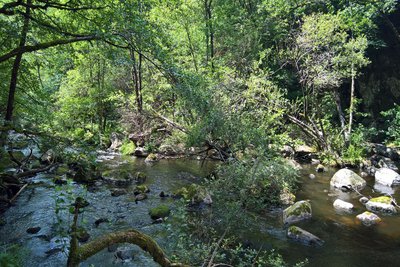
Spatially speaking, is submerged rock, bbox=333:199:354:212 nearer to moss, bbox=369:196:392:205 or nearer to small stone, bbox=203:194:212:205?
moss, bbox=369:196:392:205

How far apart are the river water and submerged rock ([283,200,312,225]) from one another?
24cm

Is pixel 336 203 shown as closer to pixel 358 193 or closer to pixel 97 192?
pixel 358 193

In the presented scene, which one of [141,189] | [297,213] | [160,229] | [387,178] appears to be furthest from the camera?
[387,178]

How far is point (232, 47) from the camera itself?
2136 centimetres

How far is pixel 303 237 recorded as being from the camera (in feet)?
28.6

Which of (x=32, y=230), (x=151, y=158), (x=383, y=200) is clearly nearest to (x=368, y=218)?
(x=383, y=200)

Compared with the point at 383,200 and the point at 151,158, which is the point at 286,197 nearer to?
the point at 383,200

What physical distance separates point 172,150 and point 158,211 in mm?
7011

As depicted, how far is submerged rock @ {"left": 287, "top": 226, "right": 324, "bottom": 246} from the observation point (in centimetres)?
862

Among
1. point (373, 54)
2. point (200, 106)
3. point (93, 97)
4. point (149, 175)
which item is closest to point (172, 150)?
point (149, 175)

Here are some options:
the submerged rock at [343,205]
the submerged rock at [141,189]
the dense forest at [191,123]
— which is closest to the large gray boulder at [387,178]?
the dense forest at [191,123]

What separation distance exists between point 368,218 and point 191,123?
8078mm

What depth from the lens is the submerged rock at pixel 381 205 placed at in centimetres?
1112

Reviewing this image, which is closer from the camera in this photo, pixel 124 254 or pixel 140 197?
pixel 124 254
